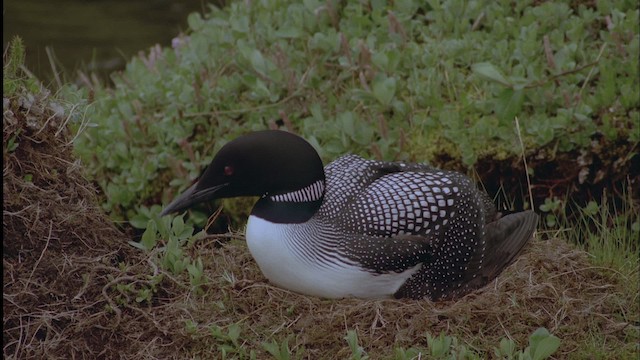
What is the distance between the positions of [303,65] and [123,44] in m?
3.55

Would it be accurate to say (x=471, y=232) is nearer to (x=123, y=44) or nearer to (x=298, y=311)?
(x=298, y=311)

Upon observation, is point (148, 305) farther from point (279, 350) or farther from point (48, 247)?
point (279, 350)

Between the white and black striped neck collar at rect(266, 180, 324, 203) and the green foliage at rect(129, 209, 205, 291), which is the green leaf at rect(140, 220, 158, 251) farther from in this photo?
the white and black striped neck collar at rect(266, 180, 324, 203)

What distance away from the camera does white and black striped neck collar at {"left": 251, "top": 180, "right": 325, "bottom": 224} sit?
3.99m

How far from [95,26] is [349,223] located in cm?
569

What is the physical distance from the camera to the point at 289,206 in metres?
4.00

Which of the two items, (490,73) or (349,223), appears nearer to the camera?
(349,223)

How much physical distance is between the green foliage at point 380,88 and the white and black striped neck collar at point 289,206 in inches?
49.4

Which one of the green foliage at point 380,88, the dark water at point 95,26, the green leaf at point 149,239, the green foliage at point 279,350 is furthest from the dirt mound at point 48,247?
the dark water at point 95,26

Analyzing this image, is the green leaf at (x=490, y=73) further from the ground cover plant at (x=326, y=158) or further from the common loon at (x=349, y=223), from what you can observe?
the common loon at (x=349, y=223)

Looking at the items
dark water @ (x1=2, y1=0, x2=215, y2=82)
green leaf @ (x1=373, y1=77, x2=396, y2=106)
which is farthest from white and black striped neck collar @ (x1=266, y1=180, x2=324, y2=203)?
dark water @ (x1=2, y1=0, x2=215, y2=82)

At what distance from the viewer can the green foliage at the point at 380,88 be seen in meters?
5.28

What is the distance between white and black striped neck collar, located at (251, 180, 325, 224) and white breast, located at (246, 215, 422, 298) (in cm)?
2

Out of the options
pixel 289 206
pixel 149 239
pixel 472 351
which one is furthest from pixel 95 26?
pixel 472 351
